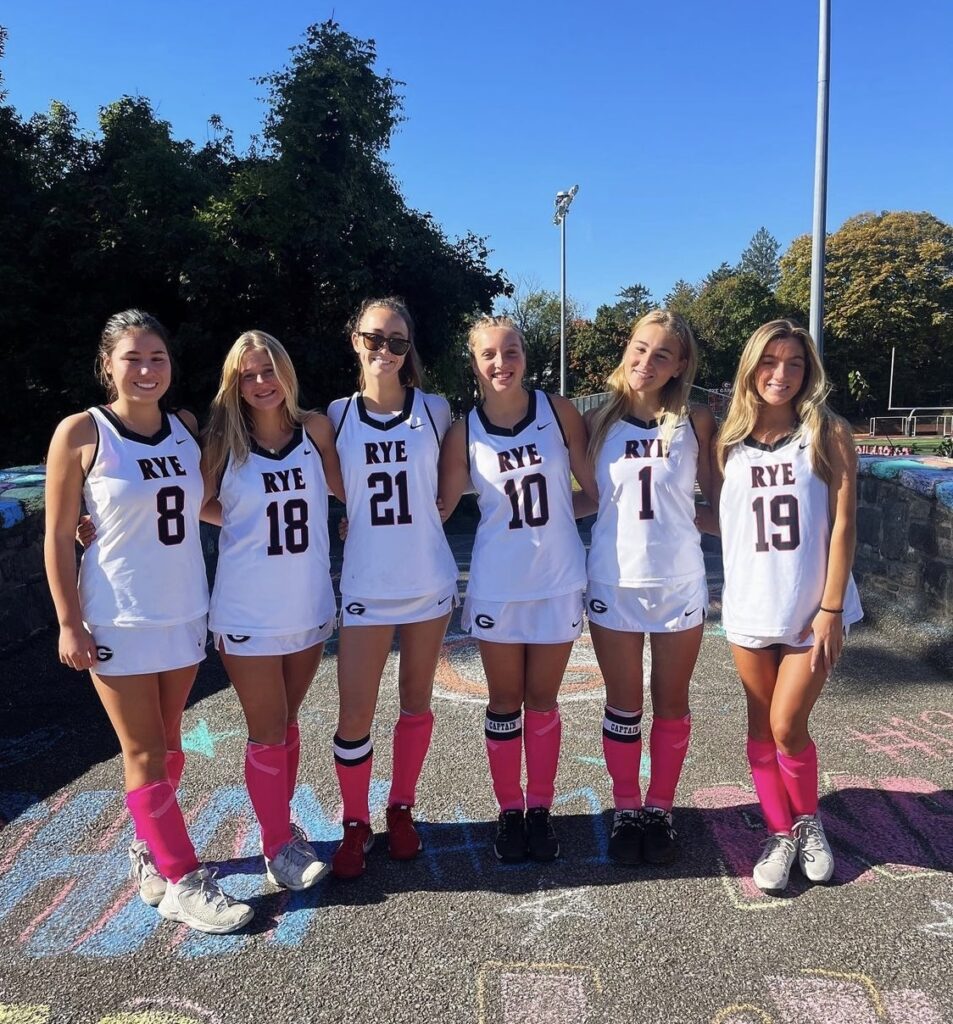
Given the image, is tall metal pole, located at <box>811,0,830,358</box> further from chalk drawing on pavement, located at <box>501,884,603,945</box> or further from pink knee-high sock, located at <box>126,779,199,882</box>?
pink knee-high sock, located at <box>126,779,199,882</box>

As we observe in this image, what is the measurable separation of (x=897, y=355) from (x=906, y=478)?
1772 inches

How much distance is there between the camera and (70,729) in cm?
414

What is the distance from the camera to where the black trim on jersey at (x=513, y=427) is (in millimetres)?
2836

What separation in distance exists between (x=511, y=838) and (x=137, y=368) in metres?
2.17

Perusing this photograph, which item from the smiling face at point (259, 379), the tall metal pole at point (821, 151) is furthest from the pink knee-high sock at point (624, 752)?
the tall metal pole at point (821, 151)

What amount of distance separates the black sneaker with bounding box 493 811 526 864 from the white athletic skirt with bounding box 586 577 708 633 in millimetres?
852

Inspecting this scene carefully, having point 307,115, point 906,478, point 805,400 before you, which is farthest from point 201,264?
point 805,400

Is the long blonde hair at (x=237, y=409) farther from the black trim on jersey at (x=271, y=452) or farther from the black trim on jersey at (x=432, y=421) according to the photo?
the black trim on jersey at (x=432, y=421)

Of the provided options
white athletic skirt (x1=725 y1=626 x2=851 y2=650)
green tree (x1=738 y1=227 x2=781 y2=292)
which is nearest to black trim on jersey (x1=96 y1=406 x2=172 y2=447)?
white athletic skirt (x1=725 y1=626 x2=851 y2=650)

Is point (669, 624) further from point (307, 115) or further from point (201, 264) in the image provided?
point (307, 115)

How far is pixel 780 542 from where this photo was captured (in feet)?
8.74

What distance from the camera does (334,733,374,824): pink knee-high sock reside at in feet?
9.31

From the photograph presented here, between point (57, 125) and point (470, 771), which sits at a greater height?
point (57, 125)

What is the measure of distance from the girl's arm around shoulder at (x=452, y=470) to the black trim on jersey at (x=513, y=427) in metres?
0.08
